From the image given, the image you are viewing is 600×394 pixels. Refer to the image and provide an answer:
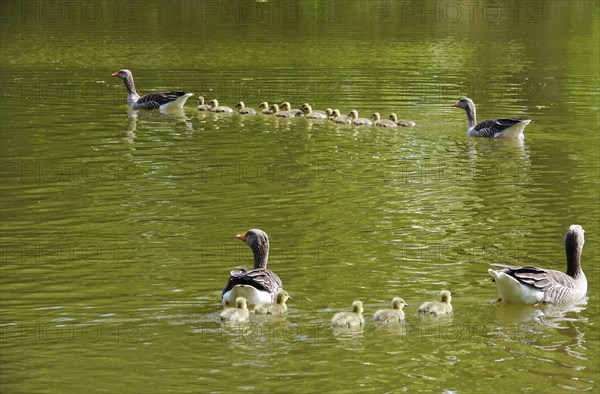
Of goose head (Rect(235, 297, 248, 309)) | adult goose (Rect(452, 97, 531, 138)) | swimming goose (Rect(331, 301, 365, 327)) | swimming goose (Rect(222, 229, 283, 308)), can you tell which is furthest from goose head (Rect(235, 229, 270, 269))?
adult goose (Rect(452, 97, 531, 138))

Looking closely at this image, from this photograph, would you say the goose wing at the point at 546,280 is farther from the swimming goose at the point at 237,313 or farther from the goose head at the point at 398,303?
the swimming goose at the point at 237,313

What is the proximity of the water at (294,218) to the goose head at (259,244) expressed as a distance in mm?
511

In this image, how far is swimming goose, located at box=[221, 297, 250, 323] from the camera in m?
13.0

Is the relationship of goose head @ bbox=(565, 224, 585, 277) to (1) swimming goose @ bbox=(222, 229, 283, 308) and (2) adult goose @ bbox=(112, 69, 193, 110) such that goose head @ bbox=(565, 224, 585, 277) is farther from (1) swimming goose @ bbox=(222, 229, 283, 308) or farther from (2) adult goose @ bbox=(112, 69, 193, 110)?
(2) adult goose @ bbox=(112, 69, 193, 110)

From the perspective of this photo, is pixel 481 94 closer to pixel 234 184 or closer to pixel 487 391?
pixel 234 184

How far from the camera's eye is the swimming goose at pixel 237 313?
1298 centimetres

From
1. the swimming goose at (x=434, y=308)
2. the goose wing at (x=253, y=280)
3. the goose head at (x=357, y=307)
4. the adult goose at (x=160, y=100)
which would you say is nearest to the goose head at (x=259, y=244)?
the goose wing at (x=253, y=280)

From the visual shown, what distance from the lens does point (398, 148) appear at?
78.3 feet

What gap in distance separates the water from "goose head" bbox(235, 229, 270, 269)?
0.51m

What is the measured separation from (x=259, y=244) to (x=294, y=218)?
11.1 feet

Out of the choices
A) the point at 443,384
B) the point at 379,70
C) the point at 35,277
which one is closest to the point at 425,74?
the point at 379,70

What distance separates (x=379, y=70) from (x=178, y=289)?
73.3 feet

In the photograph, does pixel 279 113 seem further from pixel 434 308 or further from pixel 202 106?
pixel 434 308

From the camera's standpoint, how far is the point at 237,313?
42.8ft
